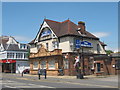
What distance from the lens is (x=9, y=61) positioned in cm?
6025

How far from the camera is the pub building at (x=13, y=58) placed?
61.5m

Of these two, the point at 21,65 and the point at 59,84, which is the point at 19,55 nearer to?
the point at 21,65

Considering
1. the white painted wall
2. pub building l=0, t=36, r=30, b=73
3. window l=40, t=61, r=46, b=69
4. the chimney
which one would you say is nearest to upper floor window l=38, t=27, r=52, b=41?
window l=40, t=61, r=46, b=69

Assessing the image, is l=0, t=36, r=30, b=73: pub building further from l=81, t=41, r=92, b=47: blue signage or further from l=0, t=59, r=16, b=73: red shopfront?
l=81, t=41, r=92, b=47: blue signage

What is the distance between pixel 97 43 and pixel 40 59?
491 inches

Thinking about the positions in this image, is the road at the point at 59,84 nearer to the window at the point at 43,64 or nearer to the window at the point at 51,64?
the window at the point at 51,64

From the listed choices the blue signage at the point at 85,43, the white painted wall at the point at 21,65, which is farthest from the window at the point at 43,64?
the white painted wall at the point at 21,65

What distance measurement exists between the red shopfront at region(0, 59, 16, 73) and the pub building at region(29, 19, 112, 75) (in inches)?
600

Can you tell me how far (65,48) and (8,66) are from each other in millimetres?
31209

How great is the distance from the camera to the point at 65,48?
1548 inches

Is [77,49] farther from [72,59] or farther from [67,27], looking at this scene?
[67,27]

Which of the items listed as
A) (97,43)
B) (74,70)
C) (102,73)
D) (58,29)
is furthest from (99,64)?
(58,29)

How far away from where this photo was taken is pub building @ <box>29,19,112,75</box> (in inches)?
1531

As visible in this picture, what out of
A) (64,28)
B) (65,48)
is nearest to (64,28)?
(64,28)
